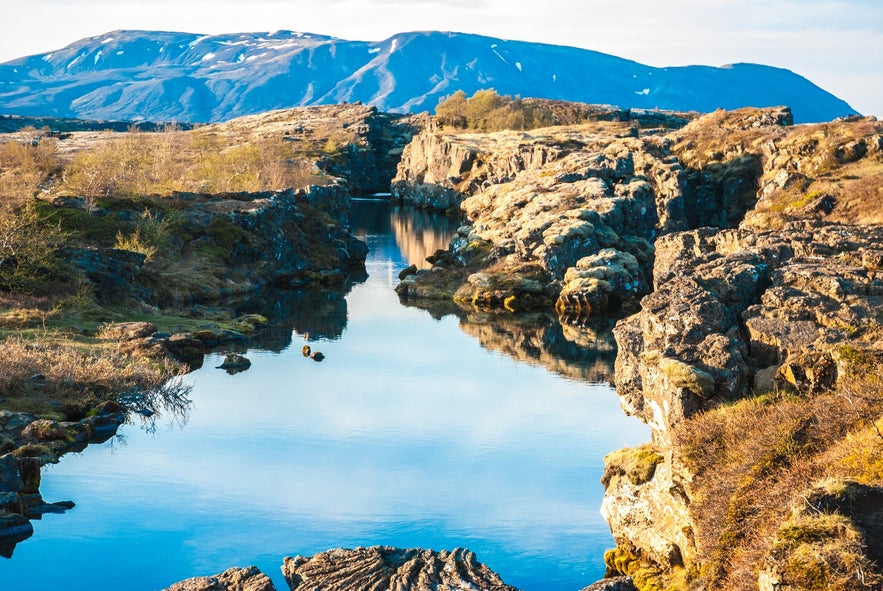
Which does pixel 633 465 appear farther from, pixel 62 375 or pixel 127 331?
pixel 127 331

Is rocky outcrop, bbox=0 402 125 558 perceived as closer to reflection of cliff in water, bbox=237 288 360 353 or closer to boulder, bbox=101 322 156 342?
boulder, bbox=101 322 156 342

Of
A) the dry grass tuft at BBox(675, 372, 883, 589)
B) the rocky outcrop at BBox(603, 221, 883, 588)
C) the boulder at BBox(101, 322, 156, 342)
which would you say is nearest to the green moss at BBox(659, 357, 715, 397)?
the rocky outcrop at BBox(603, 221, 883, 588)

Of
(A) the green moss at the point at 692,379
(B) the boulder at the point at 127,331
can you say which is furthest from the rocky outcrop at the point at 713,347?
(B) the boulder at the point at 127,331

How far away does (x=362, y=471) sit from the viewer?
145 ft

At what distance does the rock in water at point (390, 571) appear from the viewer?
2872 cm

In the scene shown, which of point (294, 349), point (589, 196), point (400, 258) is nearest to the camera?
point (294, 349)

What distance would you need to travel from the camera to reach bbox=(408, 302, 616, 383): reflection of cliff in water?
68625mm

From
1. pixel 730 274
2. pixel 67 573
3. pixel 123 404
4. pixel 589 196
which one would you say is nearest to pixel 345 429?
pixel 123 404

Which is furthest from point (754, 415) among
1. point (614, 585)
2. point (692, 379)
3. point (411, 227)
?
point (411, 227)

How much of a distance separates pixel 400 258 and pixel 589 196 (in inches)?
1192

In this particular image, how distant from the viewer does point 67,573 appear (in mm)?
32906

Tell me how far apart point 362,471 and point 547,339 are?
36.2 metres

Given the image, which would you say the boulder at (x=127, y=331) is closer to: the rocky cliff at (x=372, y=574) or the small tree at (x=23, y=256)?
the small tree at (x=23, y=256)

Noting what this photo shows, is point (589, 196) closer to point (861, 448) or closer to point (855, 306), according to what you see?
point (855, 306)
